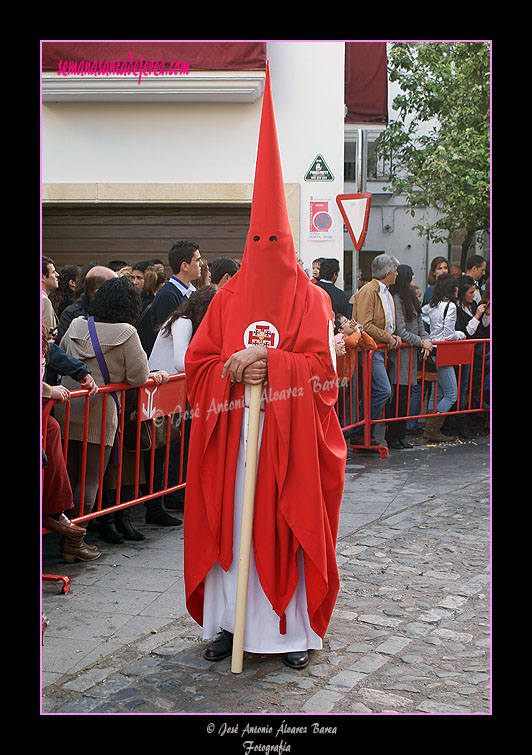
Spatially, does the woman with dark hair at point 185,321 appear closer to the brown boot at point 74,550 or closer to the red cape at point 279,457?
the brown boot at point 74,550

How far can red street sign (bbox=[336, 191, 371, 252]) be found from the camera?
31.2ft

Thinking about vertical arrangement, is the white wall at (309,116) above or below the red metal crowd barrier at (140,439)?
above

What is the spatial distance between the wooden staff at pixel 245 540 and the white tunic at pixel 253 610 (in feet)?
0.43

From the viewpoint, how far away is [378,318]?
28.5 feet

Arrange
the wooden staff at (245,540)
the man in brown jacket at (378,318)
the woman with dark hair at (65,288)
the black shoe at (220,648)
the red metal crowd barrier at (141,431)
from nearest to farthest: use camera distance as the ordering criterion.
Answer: the wooden staff at (245,540), the black shoe at (220,648), the red metal crowd barrier at (141,431), the woman with dark hair at (65,288), the man in brown jacket at (378,318)

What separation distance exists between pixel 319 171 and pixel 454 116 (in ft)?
19.4

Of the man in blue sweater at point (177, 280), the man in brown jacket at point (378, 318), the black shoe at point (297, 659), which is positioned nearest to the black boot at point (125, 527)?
the man in blue sweater at point (177, 280)

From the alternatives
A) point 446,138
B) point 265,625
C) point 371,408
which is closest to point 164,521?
point 265,625

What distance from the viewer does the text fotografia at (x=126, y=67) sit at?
1085cm

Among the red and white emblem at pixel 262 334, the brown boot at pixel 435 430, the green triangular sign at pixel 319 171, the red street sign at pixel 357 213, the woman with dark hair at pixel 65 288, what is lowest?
the brown boot at pixel 435 430

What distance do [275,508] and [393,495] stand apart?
11.5 feet

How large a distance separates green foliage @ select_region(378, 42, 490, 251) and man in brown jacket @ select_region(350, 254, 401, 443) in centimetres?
672

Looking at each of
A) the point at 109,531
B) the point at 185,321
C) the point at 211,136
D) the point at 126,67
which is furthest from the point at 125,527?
the point at 126,67

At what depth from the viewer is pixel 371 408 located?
8711 millimetres
